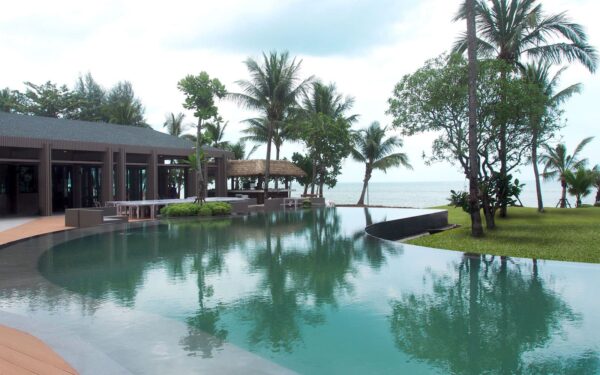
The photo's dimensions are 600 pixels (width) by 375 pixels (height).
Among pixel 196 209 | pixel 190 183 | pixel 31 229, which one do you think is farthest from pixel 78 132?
pixel 31 229

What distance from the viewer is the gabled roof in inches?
780

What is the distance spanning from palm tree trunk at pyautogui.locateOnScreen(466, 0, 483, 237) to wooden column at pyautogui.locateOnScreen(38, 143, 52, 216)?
15.8 m

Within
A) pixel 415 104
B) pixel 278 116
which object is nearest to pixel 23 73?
pixel 278 116

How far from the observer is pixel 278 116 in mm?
31078

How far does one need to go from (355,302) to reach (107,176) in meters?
18.1

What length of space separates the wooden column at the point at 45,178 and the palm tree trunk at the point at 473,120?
15.8m

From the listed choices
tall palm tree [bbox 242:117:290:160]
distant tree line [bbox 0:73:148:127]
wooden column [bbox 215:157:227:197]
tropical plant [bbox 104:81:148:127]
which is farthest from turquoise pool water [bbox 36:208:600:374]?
distant tree line [bbox 0:73:148:127]

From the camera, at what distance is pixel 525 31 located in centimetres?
1811

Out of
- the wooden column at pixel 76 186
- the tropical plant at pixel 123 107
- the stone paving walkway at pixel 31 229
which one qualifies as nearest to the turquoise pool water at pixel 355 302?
the stone paving walkway at pixel 31 229

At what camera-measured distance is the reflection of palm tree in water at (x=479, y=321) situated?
4395 mm

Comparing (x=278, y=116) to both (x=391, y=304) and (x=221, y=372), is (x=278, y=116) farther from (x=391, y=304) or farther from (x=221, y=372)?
(x=221, y=372)

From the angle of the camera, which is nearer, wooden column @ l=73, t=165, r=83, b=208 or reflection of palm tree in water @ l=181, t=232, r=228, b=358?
reflection of palm tree in water @ l=181, t=232, r=228, b=358

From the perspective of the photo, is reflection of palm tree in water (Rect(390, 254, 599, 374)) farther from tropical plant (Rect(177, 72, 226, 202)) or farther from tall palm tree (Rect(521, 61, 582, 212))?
tropical plant (Rect(177, 72, 226, 202))

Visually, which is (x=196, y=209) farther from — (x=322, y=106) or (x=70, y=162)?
(x=322, y=106)
